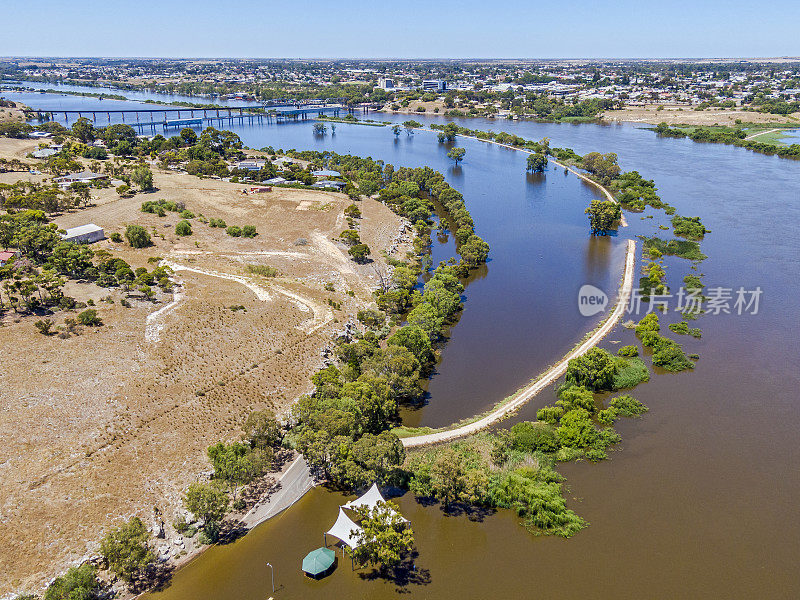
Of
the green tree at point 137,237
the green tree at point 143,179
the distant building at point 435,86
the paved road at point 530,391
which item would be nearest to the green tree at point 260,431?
the paved road at point 530,391

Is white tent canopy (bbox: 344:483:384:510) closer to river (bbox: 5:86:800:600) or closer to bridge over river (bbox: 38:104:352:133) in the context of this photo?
river (bbox: 5:86:800:600)

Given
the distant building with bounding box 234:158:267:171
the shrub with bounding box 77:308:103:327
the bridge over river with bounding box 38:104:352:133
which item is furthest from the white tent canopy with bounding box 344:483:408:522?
the bridge over river with bounding box 38:104:352:133

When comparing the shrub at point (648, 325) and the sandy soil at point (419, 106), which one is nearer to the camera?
the shrub at point (648, 325)

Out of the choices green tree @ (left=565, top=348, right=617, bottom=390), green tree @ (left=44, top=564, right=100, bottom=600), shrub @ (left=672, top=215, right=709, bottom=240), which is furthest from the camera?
shrub @ (left=672, top=215, right=709, bottom=240)

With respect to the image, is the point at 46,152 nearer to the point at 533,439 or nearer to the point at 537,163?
the point at 537,163

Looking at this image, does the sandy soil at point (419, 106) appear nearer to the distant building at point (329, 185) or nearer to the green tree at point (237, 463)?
the distant building at point (329, 185)

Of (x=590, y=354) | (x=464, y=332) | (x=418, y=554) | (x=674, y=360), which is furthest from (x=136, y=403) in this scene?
(x=674, y=360)

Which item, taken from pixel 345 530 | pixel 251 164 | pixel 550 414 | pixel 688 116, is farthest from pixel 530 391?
pixel 688 116
